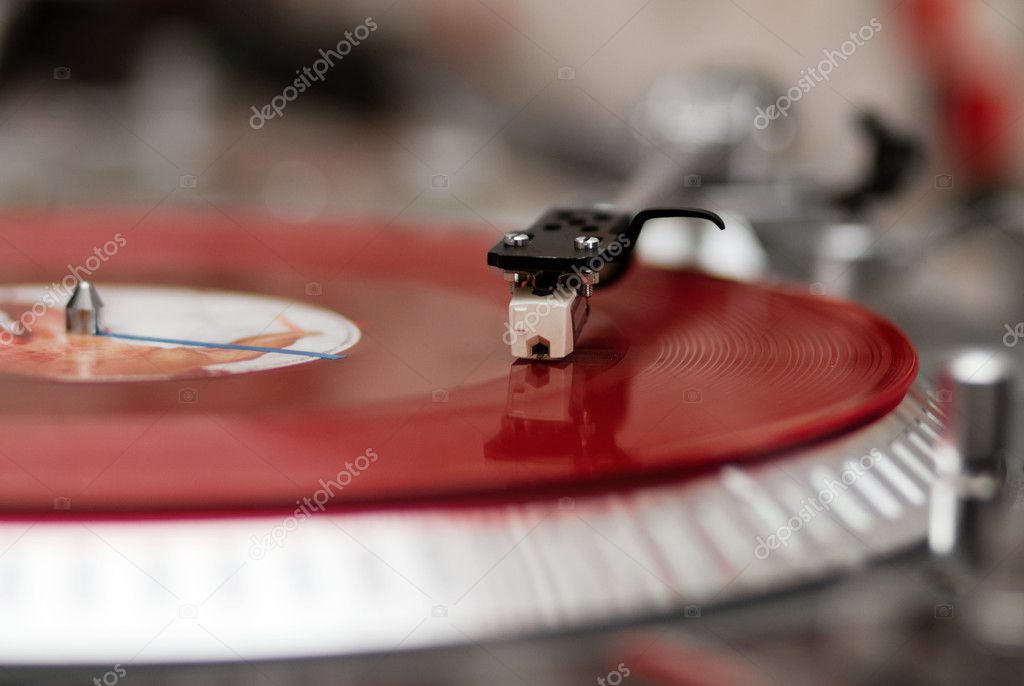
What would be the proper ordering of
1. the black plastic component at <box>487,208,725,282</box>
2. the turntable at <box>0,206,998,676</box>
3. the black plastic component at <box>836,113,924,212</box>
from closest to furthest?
the turntable at <box>0,206,998,676</box>, the black plastic component at <box>487,208,725,282</box>, the black plastic component at <box>836,113,924,212</box>

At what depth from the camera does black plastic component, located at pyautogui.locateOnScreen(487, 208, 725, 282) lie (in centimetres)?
63

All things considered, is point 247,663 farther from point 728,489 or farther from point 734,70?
point 734,70

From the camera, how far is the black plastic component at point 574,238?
0.63 m

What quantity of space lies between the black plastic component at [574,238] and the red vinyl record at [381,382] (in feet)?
0.23

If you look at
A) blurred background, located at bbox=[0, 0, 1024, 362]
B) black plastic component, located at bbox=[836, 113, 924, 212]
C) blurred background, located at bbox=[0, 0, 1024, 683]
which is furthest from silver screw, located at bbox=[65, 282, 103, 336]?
blurred background, located at bbox=[0, 0, 1024, 362]

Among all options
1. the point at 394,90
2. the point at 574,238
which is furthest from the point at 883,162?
the point at 394,90

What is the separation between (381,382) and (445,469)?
0.64ft

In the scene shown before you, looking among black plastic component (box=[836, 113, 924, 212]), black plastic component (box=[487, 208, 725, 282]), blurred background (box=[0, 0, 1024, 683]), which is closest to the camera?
black plastic component (box=[487, 208, 725, 282])

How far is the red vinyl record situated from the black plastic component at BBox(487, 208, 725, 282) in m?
0.07

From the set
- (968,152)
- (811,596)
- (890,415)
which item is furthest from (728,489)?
(968,152)

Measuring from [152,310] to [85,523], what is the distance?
0.49 metres

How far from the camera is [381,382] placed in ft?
2.21

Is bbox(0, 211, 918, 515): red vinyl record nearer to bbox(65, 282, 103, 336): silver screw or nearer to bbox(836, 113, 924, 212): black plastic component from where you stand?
bbox(65, 282, 103, 336): silver screw

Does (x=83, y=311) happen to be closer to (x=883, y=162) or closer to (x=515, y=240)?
(x=515, y=240)
